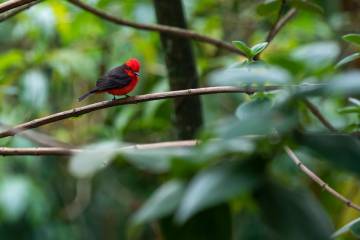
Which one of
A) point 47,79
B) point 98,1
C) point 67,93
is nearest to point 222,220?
point 98,1

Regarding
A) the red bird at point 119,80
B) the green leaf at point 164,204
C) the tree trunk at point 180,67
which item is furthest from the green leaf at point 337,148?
the red bird at point 119,80

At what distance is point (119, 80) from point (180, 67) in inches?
16.9

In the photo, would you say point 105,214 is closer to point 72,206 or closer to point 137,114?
point 72,206

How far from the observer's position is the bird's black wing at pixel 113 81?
104 inches

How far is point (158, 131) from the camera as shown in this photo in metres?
2.97

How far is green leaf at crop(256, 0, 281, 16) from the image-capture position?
1791 mm

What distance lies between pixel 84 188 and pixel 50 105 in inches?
23.3

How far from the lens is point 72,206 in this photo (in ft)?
14.0

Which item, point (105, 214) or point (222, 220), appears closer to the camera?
point (222, 220)

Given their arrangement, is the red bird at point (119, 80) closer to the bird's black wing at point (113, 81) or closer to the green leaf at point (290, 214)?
the bird's black wing at point (113, 81)

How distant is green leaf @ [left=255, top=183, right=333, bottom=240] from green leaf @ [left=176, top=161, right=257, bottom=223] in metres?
0.03

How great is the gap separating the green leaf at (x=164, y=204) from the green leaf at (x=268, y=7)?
122cm

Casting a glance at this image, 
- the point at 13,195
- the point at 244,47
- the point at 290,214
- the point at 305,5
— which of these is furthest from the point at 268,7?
the point at 13,195

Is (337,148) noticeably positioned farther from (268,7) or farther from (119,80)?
(119,80)
